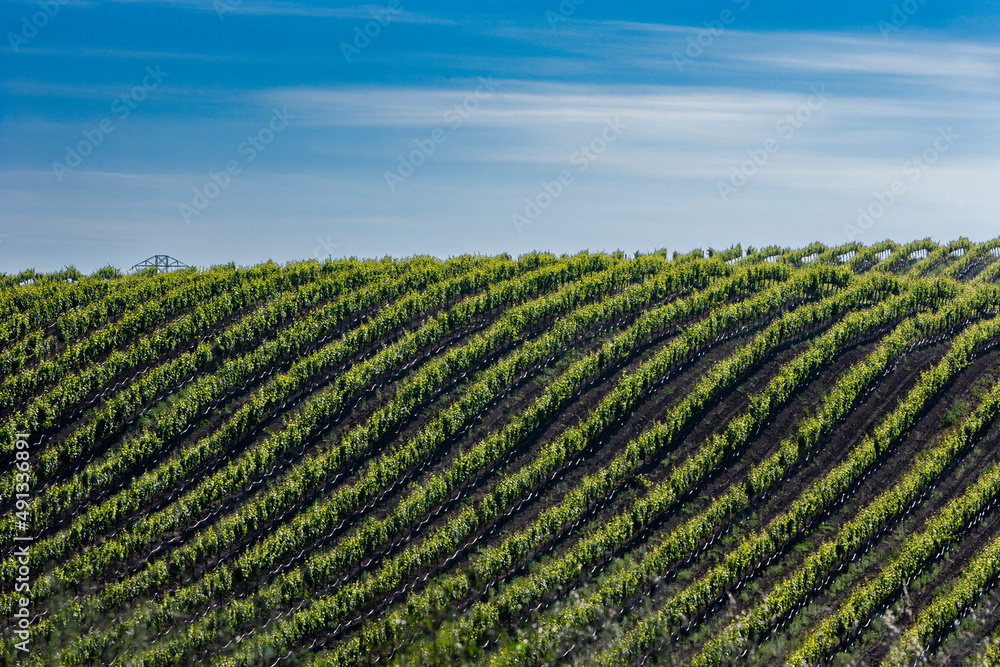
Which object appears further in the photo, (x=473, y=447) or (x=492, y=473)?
(x=473, y=447)

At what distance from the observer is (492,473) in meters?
25.7

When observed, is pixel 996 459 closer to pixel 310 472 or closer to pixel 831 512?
pixel 831 512

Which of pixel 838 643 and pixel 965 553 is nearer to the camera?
pixel 838 643

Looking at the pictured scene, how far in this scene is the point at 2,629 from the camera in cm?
1967

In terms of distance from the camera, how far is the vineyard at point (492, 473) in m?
20.3

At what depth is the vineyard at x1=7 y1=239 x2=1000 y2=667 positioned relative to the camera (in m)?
20.3

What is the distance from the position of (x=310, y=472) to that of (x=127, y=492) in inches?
237

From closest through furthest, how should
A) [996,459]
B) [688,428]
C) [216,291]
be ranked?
1. [996,459]
2. [688,428]
3. [216,291]

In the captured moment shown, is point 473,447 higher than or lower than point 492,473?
higher

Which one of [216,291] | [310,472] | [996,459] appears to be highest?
[216,291]

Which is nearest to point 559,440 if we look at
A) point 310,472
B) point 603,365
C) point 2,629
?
point 603,365

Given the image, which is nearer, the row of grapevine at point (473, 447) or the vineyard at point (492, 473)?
the vineyard at point (492, 473)

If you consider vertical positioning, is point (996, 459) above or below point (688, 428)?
below

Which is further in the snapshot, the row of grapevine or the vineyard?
the row of grapevine
